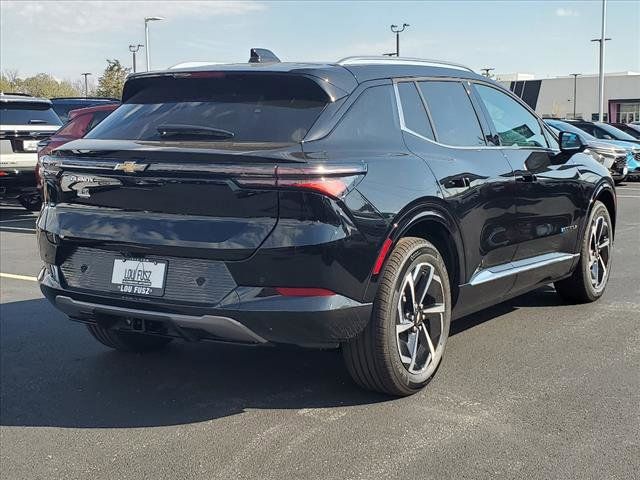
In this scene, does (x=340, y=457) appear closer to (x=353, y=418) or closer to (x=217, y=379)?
(x=353, y=418)

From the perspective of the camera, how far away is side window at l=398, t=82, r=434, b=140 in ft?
14.1

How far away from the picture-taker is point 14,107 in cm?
1238

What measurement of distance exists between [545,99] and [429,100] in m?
76.8

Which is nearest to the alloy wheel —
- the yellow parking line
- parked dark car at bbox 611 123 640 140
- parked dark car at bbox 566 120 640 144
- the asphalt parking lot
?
the asphalt parking lot

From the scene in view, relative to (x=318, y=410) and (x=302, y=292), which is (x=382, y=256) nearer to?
(x=302, y=292)

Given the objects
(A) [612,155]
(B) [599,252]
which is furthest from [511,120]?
(A) [612,155]

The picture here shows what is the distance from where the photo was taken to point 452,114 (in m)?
4.70

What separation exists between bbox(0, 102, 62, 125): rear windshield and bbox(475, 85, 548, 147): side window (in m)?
9.30

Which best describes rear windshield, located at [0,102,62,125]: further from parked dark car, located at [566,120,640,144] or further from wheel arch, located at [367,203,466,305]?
parked dark car, located at [566,120,640,144]


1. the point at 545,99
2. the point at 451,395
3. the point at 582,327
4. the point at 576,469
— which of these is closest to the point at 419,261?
the point at 451,395

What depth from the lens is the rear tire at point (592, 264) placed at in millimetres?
5930

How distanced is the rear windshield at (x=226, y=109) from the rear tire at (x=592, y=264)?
2996 mm

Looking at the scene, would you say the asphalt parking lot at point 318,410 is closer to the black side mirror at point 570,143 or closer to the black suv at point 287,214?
the black suv at point 287,214

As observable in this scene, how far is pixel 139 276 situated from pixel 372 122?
140 centimetres
